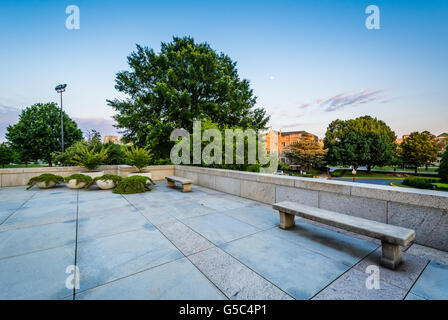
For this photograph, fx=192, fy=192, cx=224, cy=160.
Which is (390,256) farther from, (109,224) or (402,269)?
(109,224)

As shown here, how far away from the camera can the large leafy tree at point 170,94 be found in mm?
17812

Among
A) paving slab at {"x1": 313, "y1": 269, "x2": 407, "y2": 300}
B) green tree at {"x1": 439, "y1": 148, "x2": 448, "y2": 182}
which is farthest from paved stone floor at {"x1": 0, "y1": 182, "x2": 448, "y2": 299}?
green tree at {"x1": 439, "y1": 148, "x2": 448, "y2": 182}

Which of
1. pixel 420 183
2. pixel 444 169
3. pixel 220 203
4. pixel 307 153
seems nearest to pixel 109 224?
pixel 220 203

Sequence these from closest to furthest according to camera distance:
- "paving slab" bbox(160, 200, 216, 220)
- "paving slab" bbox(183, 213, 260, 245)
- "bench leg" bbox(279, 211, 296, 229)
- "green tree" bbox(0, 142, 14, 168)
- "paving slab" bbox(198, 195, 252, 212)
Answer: "paving slab" bbox(183, 213, 260, 245), "bench leg" bbox(279, 211, 296, 229), "paving slab" bbox(160, 200, 216, 220), "paving slab" bbox(198, 195, 252, 212), "green tree" bbox(0, 142, 14, 168)

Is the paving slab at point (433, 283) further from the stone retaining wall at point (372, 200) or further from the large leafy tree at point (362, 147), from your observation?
the large leafy tree at point (362, 147)

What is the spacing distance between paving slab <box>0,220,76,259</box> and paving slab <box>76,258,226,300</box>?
1.86 meters

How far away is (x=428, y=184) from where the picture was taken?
1038 inches

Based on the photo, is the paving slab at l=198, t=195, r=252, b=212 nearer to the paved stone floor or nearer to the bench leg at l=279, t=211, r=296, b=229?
the paved stone floor

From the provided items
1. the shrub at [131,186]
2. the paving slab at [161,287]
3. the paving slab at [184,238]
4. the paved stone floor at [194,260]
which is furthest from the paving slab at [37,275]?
the shrub at [131,186]

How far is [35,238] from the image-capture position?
12.0 feet

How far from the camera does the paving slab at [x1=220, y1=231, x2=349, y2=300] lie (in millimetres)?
2332

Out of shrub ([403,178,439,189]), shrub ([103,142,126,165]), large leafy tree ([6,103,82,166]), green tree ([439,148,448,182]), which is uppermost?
large leafy tree ([6,103,82,166])

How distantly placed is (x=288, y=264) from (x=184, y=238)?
1947mm

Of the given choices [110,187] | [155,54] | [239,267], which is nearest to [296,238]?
[239,267]
